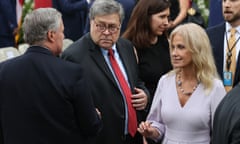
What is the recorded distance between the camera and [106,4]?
4.76 m

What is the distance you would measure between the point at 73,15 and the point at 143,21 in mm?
2831

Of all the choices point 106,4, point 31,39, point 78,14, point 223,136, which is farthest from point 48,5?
point 223,136

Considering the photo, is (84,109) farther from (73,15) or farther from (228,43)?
(73,15)

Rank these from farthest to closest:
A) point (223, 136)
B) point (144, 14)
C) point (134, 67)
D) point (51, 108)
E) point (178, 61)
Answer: point (144, 14), point (134, 67), point (178, 61), point (51, 108), point (223, 136)

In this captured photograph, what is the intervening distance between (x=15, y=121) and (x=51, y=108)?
28cm

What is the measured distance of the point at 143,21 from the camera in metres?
5.51

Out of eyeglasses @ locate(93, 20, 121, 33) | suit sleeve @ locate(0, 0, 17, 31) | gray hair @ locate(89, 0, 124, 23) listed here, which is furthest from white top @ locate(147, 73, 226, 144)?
suit sleeve @ locate(0, 0, 17, 31)

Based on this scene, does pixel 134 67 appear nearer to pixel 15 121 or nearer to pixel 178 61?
pixel 178 61

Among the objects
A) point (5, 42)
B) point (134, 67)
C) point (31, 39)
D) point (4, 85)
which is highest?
point (31, 39)

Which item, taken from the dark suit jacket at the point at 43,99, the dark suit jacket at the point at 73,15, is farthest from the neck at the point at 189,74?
the dark suit jacket at the point at 73,15

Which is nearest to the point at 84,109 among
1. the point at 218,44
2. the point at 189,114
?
the point at 189,114

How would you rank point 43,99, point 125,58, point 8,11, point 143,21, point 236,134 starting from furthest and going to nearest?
1. point 8,11
2. point 143,21
3. point 125,58
4. point 43,99
5. point 236,134

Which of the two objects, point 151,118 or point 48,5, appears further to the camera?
point 48,5

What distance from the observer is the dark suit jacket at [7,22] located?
8.03 metres
